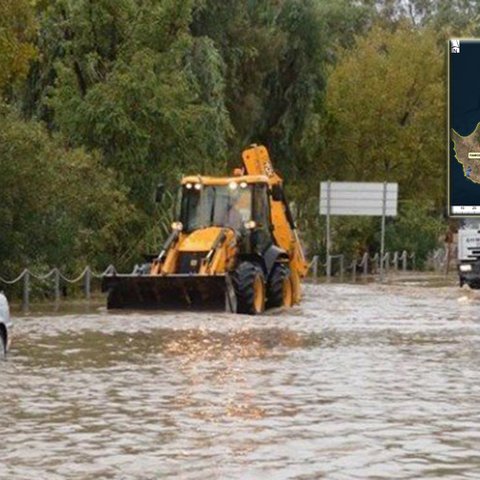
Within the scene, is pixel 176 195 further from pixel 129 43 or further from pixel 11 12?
pixel 11 12

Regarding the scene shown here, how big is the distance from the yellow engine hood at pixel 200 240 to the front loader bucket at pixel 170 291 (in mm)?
1724

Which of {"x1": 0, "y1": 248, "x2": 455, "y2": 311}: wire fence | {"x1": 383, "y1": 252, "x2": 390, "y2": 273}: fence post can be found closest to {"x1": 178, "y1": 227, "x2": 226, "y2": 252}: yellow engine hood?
{"x1": 0, "y1": 248, "x2": 455, "y2": 311}: wire fence

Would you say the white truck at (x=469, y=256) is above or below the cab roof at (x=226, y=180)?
below

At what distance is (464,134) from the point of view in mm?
54219

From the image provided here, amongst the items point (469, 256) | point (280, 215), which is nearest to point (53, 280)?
point (280, 215)

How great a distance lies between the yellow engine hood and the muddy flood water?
424 centimetres

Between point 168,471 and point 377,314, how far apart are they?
22.6 meters

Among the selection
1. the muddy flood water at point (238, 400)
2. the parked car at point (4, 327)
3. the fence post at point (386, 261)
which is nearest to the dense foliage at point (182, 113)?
the fence post at point (386, 261)

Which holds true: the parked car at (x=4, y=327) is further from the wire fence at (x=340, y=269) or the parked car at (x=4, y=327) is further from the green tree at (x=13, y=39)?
the wire fence at (x=340, y=269)

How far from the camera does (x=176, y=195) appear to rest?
1764 inches

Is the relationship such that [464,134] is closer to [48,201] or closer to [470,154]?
[470,154]

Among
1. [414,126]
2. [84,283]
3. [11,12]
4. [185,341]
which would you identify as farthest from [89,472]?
[414,126]

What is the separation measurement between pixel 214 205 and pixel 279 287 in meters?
2.43

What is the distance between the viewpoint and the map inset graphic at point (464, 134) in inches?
2104
